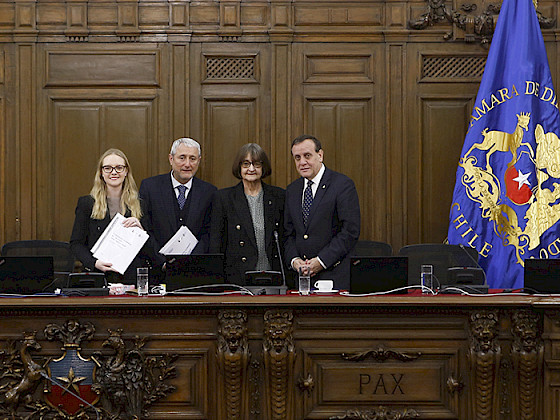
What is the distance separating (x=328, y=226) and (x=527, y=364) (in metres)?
1.56

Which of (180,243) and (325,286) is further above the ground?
(180,243)

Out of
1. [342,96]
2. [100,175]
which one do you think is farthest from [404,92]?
[100,175]

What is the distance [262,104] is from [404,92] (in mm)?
1128

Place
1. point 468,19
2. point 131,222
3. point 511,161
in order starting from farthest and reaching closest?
point 468,19 → point 511,161 → point 131,222

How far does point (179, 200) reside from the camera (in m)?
4.63

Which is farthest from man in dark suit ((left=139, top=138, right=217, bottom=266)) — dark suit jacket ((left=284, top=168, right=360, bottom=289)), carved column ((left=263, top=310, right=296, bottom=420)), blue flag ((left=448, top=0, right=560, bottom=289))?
blue flag ((left=448, top=0, right=560, bottom=289))

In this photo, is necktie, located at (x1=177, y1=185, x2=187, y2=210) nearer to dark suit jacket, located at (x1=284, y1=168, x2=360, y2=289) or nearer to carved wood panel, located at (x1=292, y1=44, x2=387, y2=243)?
Answer: dark suit jacket, located at (x1=284, y1=168, x2=360, y2=289)

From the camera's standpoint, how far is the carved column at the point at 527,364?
3.20 metres

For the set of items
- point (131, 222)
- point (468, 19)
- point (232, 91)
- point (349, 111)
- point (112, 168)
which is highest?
point (468, 19)

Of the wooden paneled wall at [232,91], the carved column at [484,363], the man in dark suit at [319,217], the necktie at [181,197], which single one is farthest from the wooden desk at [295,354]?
the wooden paneled wall at [232,91]

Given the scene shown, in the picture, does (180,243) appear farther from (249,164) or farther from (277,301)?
(277,301)

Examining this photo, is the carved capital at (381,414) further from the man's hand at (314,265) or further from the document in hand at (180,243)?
the document in hand at (180,243)

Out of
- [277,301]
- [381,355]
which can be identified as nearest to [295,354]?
[277,301]

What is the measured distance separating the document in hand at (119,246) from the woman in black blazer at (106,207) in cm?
17
